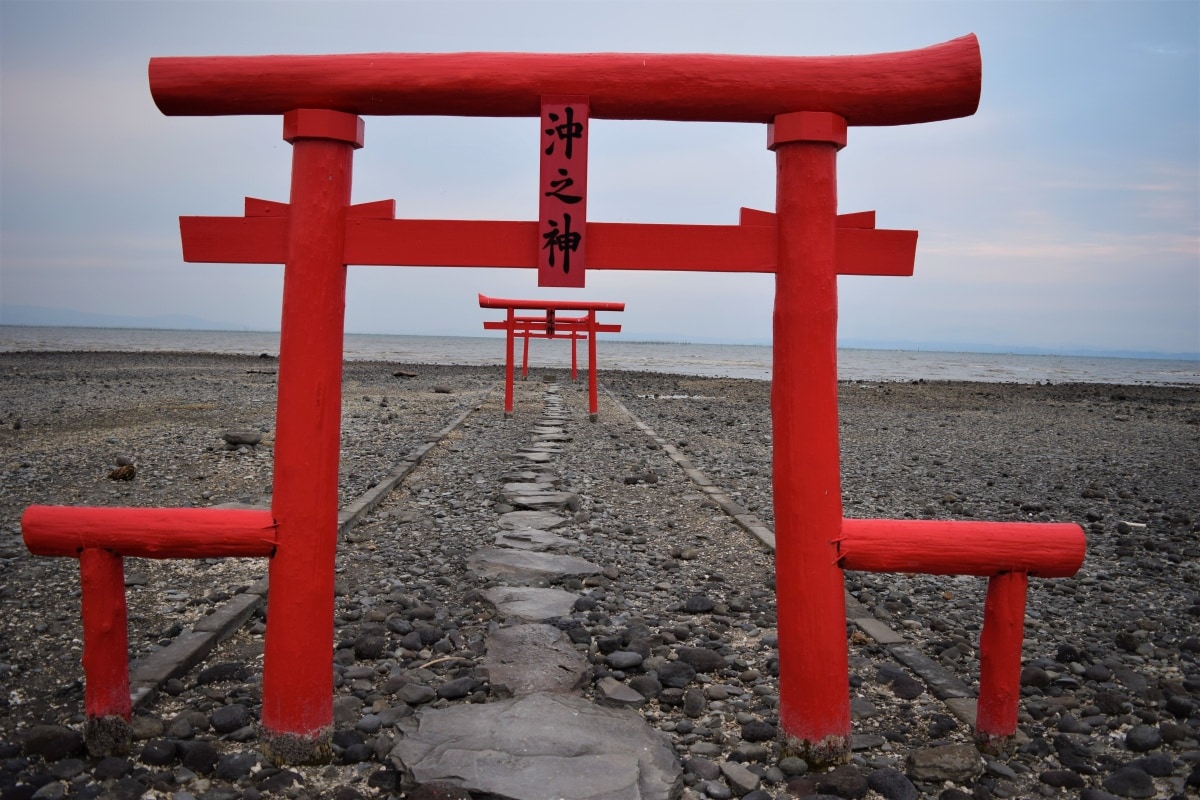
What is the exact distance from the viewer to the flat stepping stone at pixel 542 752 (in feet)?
8.20

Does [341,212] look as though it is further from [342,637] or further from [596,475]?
[596,475]

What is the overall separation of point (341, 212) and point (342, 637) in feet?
7.07

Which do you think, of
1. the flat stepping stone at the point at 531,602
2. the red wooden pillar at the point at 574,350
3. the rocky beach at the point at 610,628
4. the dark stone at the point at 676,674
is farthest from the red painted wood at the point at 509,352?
the dark stone at the point at 676,674

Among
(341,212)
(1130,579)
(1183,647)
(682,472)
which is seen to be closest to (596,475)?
(682,472)

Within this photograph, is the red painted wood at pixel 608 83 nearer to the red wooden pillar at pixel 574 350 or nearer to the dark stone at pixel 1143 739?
the dark stone at pixel 1143 739

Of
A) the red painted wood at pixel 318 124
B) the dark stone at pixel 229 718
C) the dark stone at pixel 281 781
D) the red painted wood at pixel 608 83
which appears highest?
the red painted wood at pixel 608 83

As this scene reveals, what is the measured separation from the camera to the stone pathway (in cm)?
253

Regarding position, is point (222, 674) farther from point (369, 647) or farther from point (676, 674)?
point (676, 674)

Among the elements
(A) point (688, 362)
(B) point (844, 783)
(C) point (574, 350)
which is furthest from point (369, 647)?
(A) point (688, 362)

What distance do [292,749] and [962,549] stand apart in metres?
2.35

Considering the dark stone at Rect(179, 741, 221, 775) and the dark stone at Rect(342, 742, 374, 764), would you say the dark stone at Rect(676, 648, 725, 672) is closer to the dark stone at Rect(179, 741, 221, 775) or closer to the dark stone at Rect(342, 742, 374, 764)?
the dark stone at Rect(342, 742, 374, 764)

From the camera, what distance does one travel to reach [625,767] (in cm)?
263

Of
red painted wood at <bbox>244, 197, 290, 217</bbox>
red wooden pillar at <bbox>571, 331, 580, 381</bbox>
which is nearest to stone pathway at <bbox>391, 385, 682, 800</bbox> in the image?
red painted wood at <bbox>244, 197, 290, 217</bbox>

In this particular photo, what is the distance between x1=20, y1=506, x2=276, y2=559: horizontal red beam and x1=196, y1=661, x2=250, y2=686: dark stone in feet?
2.97
